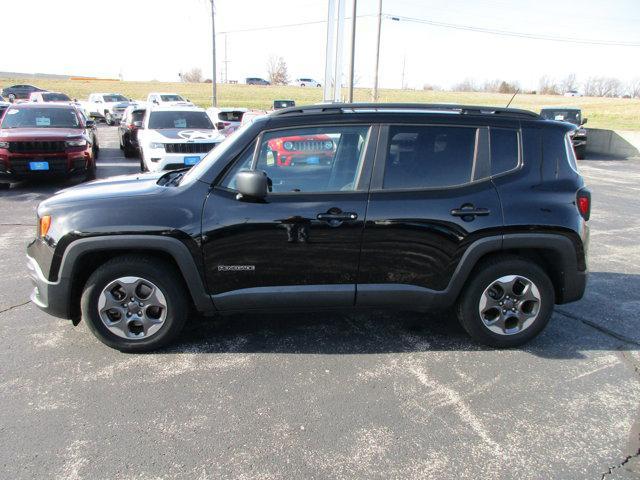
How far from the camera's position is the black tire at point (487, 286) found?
3.74 m

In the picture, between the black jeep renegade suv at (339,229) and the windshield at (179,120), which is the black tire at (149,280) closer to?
the black jeep renegade suv at (339,229)

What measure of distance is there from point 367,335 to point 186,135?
26.6 ft

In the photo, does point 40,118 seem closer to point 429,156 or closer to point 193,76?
point 429,156

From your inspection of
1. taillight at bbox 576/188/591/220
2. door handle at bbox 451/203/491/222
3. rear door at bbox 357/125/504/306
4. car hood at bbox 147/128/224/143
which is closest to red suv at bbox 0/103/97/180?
car hood at bbox 147/128/224/143

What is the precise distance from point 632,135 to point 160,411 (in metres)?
23.9

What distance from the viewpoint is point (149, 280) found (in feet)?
11.7

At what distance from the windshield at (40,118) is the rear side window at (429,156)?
32.1ft

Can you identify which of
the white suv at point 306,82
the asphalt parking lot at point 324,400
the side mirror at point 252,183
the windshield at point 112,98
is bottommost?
the asphalt parking lot at point 324,400

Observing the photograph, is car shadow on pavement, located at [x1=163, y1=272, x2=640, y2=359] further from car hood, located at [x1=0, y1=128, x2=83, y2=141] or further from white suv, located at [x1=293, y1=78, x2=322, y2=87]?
white suv, located at [x1=293, y1=78, x2=322, y2=87]

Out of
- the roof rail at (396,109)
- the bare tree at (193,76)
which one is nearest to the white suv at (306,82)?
the bare tree at (193,76)

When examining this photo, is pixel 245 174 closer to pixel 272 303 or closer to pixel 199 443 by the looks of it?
pixel 272 303

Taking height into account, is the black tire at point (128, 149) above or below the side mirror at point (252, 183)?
below

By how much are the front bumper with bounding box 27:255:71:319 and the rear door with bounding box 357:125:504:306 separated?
217 centimetres

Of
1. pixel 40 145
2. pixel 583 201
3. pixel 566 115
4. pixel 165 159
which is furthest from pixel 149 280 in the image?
pixel 566 115
